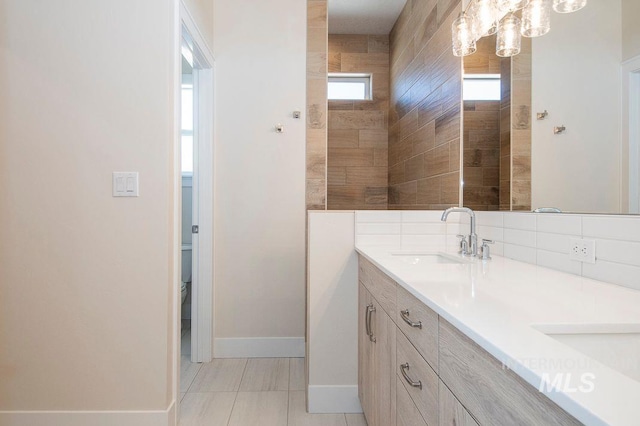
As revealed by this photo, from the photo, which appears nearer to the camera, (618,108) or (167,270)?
(618,108)

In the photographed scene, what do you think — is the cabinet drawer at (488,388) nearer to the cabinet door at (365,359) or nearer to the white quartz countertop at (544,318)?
the white quartz countertop at (544,318)

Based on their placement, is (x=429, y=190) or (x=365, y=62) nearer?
(x=429, y=190)

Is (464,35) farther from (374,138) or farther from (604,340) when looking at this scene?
(604,340)

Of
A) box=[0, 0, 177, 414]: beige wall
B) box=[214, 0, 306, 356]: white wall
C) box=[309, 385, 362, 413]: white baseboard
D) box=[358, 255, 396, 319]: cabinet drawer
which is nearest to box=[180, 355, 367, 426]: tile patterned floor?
box=[309, 385, 362, 413]: white baseboard

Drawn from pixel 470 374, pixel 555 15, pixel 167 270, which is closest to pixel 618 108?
pixel 555 15

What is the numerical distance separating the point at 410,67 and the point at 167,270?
2.09 metres

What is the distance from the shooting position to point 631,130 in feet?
3.12

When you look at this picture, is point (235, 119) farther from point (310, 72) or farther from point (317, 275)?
point (317, 275)

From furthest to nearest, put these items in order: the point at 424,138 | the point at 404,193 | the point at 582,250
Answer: the point at 404,193
the point at 424,138
the point at 582,250

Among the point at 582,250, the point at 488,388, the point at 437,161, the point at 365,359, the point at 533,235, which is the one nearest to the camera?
the point at 488,388

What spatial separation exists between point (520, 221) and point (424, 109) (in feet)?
3.62

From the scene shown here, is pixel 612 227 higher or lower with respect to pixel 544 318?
higher

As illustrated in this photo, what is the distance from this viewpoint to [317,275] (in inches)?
71.7

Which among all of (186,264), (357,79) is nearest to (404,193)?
(357,79)
